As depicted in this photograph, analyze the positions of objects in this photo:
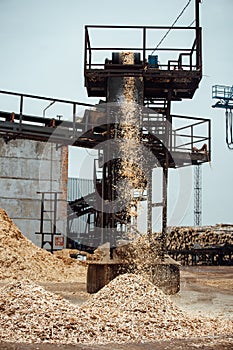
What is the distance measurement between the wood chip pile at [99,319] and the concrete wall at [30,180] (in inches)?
Answer: 556

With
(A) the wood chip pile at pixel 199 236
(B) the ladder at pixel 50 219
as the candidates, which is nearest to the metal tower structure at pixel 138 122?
(B) the ladder at pixel 50 219

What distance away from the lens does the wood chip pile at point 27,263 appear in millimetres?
13398

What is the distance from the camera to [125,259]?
10.0m

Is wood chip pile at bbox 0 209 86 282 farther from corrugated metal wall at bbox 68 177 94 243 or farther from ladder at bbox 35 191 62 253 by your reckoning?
corrugated metal wall at bbox 68 177 94 243

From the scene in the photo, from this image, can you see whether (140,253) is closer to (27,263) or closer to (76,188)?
(27,263)

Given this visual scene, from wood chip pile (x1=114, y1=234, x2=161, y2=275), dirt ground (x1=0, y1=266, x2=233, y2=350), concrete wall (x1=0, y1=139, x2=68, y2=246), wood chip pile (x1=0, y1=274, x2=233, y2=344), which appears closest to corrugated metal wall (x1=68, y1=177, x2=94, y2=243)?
concrete wall (x1=0, y1=139, x2=68, y2=246)

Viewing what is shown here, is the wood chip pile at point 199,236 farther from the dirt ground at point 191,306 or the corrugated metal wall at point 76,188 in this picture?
the dirt ground at point 191,306

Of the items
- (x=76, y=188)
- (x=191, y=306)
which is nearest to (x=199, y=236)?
(x=76, y=188)

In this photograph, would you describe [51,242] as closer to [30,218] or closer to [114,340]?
[30,218]

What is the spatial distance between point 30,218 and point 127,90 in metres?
10.9

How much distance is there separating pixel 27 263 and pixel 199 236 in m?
13.9

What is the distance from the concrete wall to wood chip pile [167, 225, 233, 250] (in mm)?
7825

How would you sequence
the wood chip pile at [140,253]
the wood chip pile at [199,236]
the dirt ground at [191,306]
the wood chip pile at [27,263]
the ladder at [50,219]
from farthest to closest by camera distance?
the wood chip pile at [199,236] → the ladder at [50,219] → the wood chip pile at [27,263] → the wood chip pile at [140,253] → the dirt ground at [191,306]

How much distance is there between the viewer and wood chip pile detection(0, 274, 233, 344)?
5500mm
